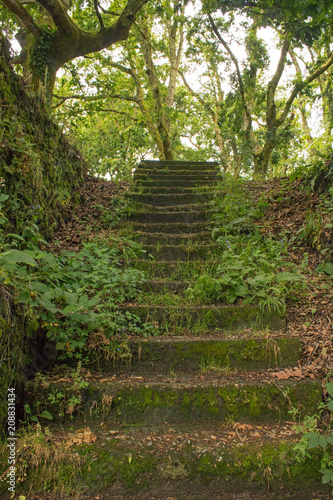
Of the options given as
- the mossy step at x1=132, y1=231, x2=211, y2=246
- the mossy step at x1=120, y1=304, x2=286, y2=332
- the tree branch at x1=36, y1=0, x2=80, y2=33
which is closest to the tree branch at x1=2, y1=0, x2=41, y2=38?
the tree branch at x1=36, y1=0, x2=80, y2=33

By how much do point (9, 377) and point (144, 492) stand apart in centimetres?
110

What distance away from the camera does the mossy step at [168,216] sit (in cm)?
525

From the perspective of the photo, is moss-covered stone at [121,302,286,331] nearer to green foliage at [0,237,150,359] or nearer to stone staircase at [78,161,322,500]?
stone staircase at [78,161,322,500]

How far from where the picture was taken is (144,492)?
195cm

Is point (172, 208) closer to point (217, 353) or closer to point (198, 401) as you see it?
point (217, 353)

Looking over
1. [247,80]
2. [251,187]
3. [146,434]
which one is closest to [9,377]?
[146,434]

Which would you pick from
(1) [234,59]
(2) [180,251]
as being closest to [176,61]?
(1) [234,59]

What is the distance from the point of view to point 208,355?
2844 millimetres

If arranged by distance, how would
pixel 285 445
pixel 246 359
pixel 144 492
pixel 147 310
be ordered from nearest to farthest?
pixel 144 492 → pixel 285 445 → pixel 246 359 → pixel 147 310

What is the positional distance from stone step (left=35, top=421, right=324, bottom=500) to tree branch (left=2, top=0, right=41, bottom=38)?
23.3ft

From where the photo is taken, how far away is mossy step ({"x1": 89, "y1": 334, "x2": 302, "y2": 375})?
2.79 metres

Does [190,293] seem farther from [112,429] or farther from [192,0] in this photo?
[192,0]

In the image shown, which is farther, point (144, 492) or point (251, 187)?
point (251, 187)

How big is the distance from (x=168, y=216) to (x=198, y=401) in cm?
328
